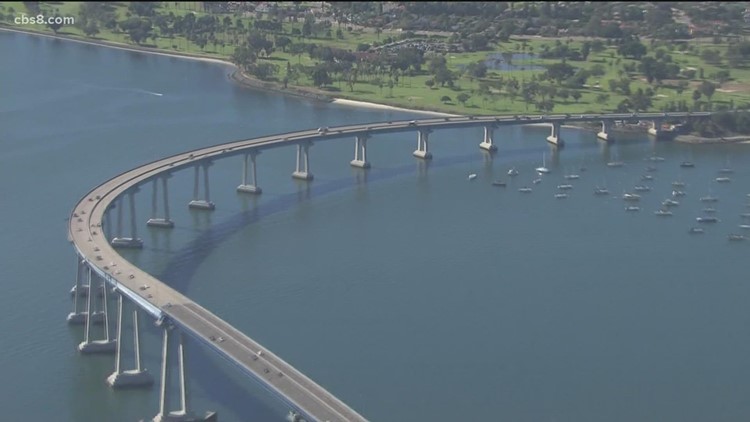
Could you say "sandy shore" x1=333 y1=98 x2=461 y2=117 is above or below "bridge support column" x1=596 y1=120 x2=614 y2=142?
above

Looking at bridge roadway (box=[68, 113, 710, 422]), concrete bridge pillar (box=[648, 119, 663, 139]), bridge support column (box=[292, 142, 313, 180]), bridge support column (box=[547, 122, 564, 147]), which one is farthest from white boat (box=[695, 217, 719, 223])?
bridge roadway (box=[68, 113, 710, 422])

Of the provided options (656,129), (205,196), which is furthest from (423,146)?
(656,129)

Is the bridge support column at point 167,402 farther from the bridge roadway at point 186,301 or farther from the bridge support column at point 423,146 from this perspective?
the bridge support column at point 423,146

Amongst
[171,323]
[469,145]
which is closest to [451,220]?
[469,145]

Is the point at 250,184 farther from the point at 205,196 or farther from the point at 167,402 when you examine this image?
the point at 167,402

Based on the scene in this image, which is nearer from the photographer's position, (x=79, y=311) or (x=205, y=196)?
(x=79, y=311)

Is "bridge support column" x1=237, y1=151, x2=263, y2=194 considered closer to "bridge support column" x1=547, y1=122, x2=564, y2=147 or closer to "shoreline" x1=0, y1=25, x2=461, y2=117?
"bridge support column" x1=547, y1=122, x2=564, y2=147

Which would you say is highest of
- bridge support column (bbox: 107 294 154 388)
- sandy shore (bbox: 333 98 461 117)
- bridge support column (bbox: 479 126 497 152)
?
sandy shore (bbox: 333 98 461 117)

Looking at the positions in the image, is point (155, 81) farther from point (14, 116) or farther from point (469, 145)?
point (469, 145)
